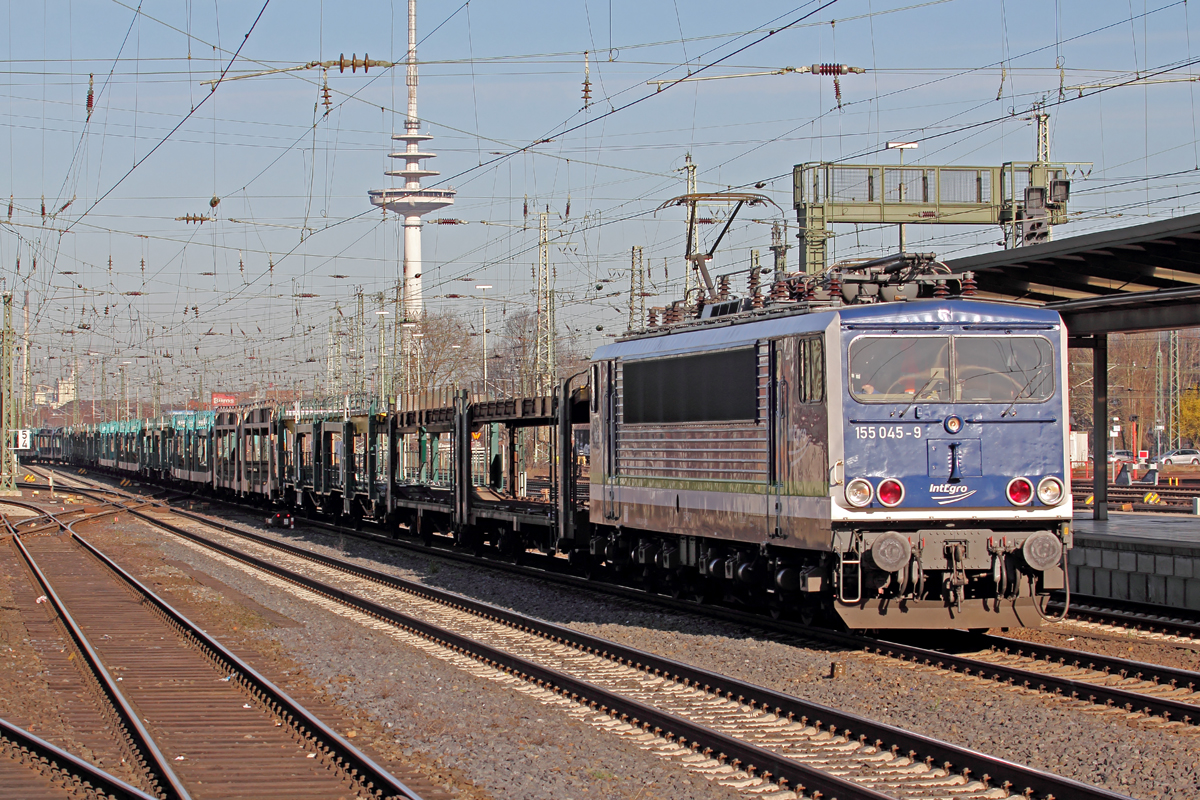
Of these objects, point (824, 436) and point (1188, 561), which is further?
point (1188, 561)

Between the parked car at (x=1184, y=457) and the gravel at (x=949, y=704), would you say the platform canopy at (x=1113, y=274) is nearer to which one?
the gravel at (x=949, y=704)

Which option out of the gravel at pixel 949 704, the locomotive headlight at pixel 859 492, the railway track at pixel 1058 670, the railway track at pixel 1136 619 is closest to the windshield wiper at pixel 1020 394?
the locomotive headlight at pixel 859 492

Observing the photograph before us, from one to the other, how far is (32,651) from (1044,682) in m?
11.5

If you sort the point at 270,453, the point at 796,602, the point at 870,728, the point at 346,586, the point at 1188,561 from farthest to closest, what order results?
the point at 270,453 → the point at 346,586 → the point at 1188,561 → the point at 796,602 → the point at 870,728

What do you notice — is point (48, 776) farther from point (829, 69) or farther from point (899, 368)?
point (829, 69)

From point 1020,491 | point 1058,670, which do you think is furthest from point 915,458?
point 1058,670

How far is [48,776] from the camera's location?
351 inches

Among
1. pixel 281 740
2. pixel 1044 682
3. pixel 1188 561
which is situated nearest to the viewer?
pixel 281 740

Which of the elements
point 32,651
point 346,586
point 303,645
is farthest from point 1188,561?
point 32,651

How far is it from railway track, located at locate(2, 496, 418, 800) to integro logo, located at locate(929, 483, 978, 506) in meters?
6.19

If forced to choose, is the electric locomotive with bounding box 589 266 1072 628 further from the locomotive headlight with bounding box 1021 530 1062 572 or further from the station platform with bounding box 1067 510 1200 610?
the station platform with bounding box 1067 510 1200 610

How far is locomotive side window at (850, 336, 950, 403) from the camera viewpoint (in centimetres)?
1222

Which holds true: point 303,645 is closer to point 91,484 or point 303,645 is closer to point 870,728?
point 870,728

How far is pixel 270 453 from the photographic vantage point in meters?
40.8
